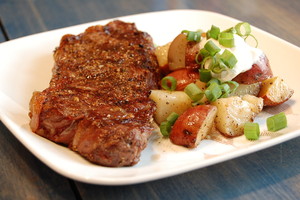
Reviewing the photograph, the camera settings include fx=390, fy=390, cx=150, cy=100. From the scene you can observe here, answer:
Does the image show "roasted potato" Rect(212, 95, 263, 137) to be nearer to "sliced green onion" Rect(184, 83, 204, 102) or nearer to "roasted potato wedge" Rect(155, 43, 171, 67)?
"sliced green onion" Rect(184, 83, 204, 102)

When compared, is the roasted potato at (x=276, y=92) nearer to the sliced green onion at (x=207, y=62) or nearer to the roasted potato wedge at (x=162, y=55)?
the sliced green onion at (x=207, y=62)

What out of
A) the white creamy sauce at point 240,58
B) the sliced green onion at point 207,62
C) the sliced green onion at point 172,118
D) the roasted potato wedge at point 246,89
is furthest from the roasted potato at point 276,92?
the sliced green onion at point 172,118

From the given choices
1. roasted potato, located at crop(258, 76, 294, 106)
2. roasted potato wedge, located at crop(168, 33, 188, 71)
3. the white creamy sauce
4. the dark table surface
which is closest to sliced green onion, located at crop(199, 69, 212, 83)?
the white creamy sauce

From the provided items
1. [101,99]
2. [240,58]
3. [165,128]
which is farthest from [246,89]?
[101,99]

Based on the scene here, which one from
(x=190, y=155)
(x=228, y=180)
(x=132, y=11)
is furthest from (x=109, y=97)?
(x=132, y=11)

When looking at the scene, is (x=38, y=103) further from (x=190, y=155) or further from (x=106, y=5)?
(x=106, y=5)

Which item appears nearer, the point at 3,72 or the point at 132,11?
the point at 3,72
